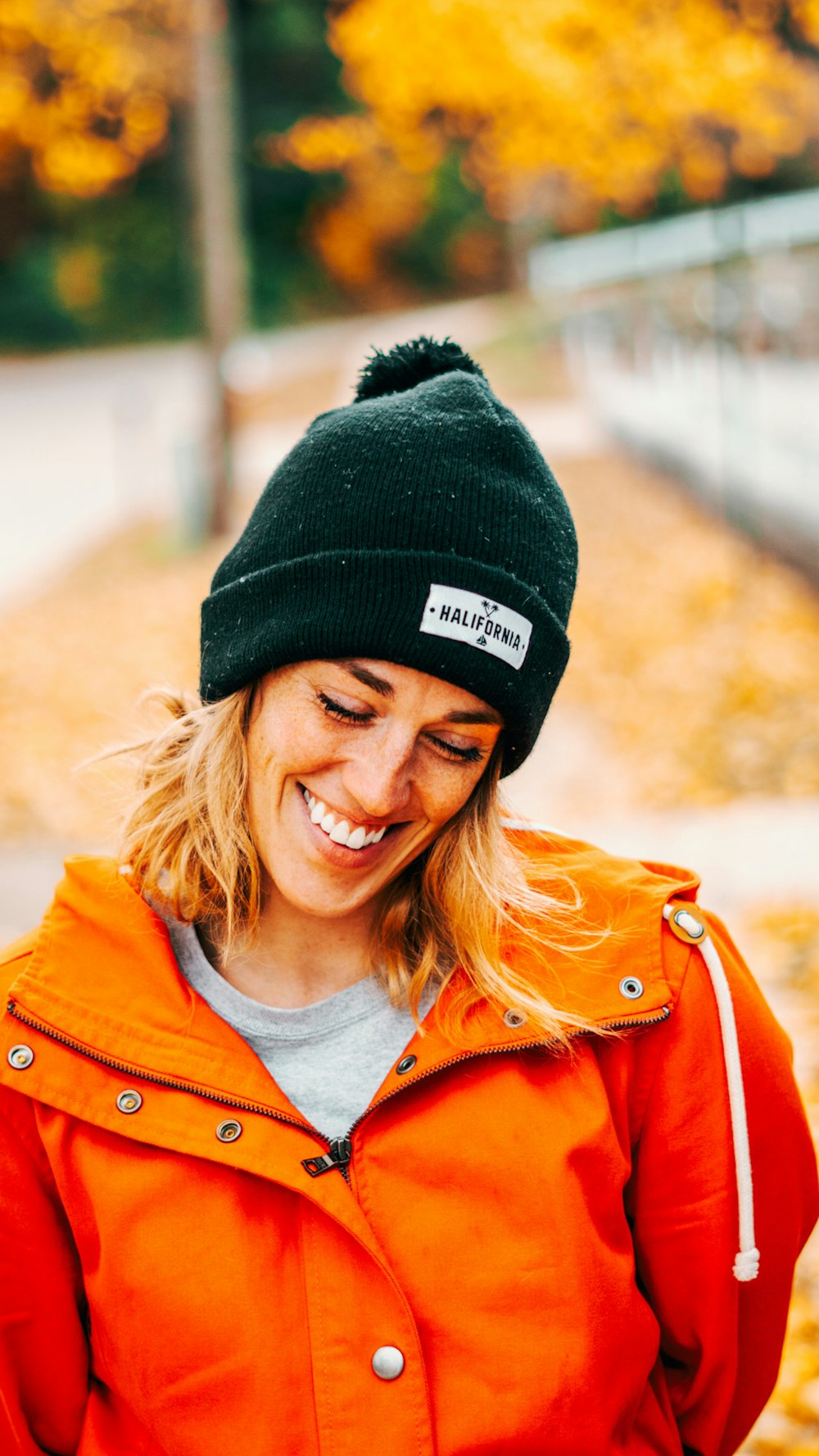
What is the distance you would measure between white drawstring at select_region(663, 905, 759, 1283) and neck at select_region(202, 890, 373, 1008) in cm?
48

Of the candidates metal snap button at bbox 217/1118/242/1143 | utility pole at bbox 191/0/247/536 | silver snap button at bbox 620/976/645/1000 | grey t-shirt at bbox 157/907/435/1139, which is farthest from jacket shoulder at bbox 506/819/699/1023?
utility pole at bbox 191/0/247/536

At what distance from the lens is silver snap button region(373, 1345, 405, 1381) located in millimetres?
1662

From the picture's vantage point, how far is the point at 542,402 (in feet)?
56.2

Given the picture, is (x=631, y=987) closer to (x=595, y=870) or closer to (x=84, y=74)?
(x=595, y=870)

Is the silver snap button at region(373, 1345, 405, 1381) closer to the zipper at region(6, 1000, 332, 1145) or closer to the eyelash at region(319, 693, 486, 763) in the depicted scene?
the zipper at region(6, 1000, 332, 1145)

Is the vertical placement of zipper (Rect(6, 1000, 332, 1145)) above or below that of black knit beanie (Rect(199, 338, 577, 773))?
below

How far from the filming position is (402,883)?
81.0 inches

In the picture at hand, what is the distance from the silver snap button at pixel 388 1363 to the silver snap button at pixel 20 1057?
0.54 meters

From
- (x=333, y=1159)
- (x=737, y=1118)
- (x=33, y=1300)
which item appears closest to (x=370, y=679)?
(x=333, y=1159)

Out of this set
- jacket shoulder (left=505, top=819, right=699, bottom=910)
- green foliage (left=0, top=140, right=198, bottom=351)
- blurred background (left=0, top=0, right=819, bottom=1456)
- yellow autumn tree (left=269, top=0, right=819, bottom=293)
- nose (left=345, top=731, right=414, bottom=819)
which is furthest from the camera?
green foliage (left=0, top=140, right=198, bottom=351)

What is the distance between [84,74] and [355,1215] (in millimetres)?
10650

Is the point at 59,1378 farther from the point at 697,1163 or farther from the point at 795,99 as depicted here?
the point at 795,99

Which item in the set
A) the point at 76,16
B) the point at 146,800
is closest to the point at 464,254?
the point at 76,16

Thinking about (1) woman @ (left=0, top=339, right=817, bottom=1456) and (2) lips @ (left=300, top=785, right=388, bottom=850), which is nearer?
(1) woman @ (left=0, top=339, right=817, bottom=1456)
